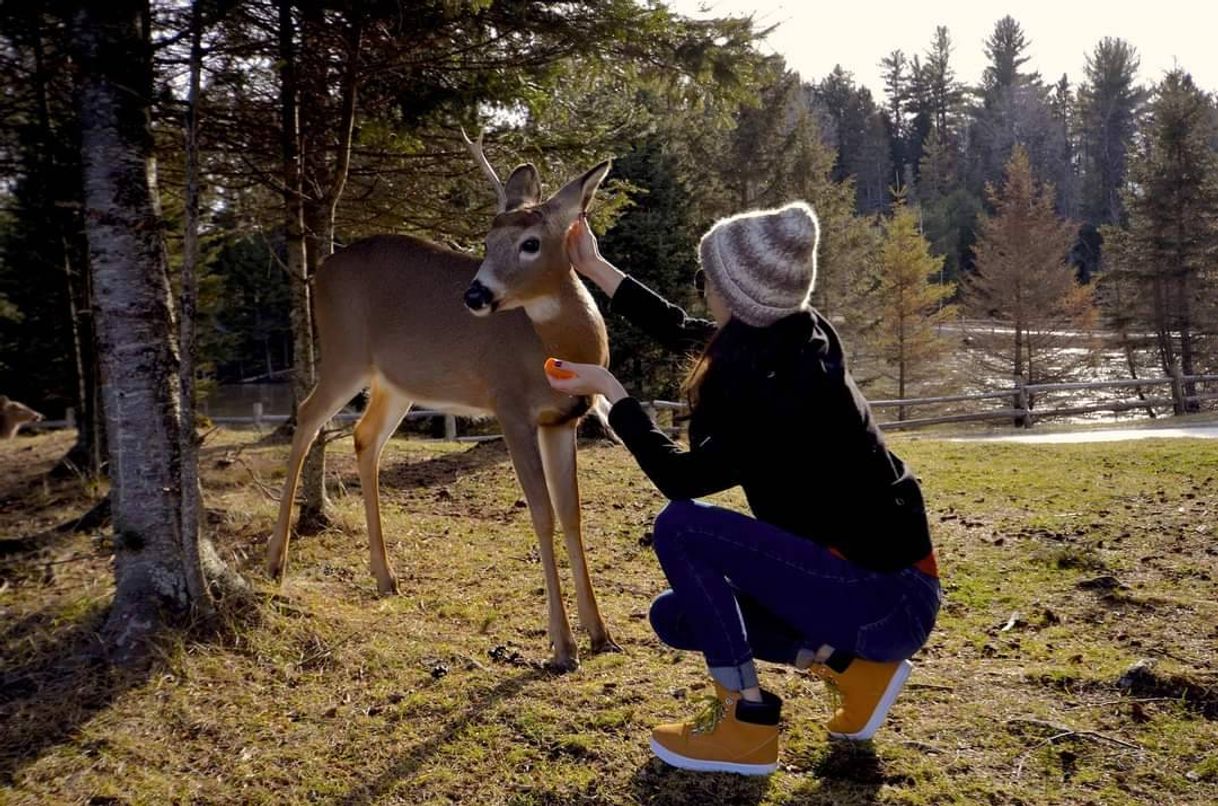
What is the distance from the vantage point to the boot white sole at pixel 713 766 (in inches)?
117

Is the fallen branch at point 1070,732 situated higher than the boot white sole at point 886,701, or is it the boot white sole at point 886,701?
the boot white sole at point 886,701

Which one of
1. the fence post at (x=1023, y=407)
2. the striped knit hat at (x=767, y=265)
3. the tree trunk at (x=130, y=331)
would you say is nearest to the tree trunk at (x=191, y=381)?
the tree trunk at (x=130, y=331)

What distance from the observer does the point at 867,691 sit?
3.12 metres

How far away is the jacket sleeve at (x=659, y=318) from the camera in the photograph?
4.13 m

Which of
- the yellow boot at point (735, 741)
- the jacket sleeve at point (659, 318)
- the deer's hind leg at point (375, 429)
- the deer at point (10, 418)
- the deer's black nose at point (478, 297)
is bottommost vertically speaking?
the yellow boot at point (735, 741)

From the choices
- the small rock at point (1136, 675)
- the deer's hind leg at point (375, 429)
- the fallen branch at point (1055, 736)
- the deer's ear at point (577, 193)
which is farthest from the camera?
the deer's hind leg at point (375, 429)

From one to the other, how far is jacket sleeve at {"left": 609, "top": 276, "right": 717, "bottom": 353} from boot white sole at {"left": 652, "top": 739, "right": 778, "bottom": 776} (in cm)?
182

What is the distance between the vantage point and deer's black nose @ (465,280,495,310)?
3.96 meters

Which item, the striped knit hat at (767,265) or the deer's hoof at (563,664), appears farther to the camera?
the deer's hoof at (563,664)

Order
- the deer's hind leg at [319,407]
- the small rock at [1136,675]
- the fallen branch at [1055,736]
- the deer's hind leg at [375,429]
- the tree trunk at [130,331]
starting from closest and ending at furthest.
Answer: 1. the fallen branch at [1055,736]
2. the small rock at [1136,675]
3. the tree trunk at [130,331]
4. the deer's hind leg at [319,407]
5. the deer's hind leg at [375,429]

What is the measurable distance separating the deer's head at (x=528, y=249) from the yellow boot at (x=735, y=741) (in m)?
2.01

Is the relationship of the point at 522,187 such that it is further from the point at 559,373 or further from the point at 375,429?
the point at 375,429

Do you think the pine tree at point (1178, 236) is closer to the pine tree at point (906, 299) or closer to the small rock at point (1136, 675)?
the pine tree at point (906, 299)

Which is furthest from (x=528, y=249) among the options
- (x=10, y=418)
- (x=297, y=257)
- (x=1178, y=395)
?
(x=1178, y=395)
